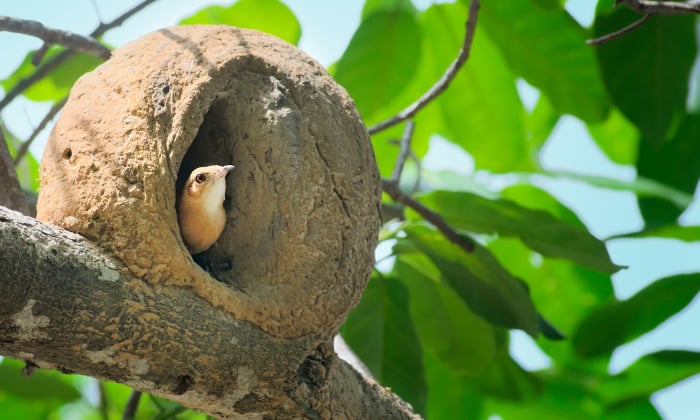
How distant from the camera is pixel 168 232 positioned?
2.68m

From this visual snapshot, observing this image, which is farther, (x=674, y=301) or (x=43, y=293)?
(x=674, y=301)

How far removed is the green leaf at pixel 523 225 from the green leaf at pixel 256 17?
1.21m

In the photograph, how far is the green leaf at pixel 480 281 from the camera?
427 centimetres

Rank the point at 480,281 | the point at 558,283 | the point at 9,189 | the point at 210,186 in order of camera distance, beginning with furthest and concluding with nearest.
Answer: the point at 558,283
the point at 480,281
the point at 9,189
the point at 210,186

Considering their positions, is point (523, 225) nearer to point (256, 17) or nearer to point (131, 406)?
point (256, 17)

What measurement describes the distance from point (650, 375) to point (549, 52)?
6.59 feet

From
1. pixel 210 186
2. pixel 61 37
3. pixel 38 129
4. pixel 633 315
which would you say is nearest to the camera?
pixel 210 186

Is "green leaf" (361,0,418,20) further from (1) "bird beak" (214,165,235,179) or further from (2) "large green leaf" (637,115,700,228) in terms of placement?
(1) "bird beak" (214,165,235,179)

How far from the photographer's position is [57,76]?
4914mm

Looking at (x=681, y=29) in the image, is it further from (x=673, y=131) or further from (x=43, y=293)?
(x=43, y=293)

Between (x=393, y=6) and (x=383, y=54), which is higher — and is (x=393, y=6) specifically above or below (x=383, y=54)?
above

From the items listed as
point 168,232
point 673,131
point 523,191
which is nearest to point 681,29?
point 673,131

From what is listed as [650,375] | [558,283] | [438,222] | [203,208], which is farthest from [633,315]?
[203,208]

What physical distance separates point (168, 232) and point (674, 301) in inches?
125
